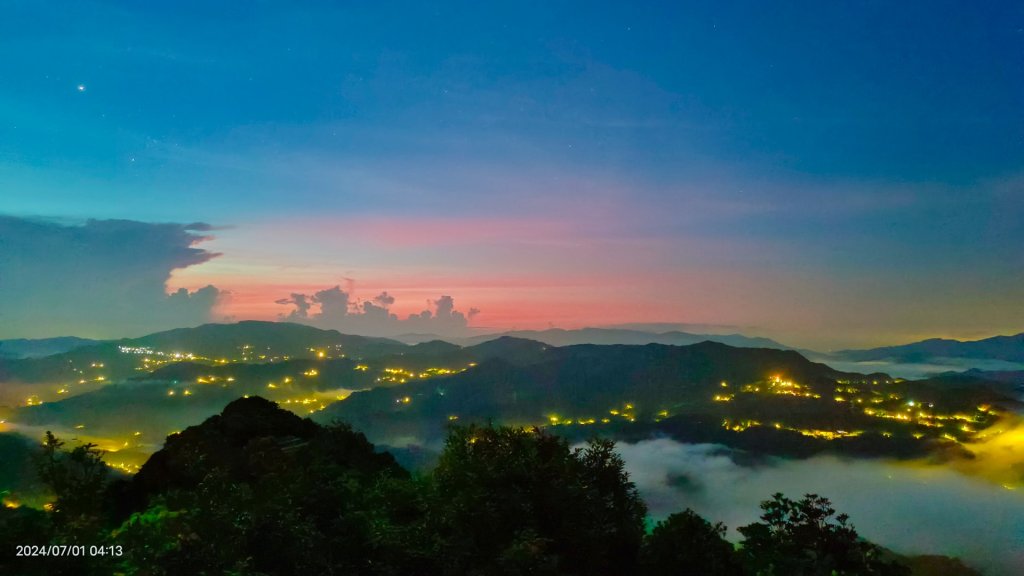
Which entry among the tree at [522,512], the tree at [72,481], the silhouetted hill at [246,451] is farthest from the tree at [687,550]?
the tree at [72,481]

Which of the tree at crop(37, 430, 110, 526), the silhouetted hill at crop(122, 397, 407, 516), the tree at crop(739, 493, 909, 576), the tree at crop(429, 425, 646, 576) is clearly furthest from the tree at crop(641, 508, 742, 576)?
the tree at crop(37, 430, 110, 526)

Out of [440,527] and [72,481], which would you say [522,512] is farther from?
[72,481]

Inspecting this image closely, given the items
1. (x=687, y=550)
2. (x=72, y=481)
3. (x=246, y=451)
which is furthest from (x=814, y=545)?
(x=246, y=451)

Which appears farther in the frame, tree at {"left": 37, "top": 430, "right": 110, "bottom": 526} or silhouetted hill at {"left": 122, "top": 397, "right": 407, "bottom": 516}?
silhouetted hill at {"left": 122, "top": 397, "right": 407, "bottom": 516}

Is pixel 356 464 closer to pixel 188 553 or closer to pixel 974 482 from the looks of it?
pixel 188 553

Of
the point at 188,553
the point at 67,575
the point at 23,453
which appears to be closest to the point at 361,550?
the point at 188,553

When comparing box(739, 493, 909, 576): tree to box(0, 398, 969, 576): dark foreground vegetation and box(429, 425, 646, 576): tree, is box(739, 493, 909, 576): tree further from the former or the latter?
box(429, 425, 646, 576): tree
